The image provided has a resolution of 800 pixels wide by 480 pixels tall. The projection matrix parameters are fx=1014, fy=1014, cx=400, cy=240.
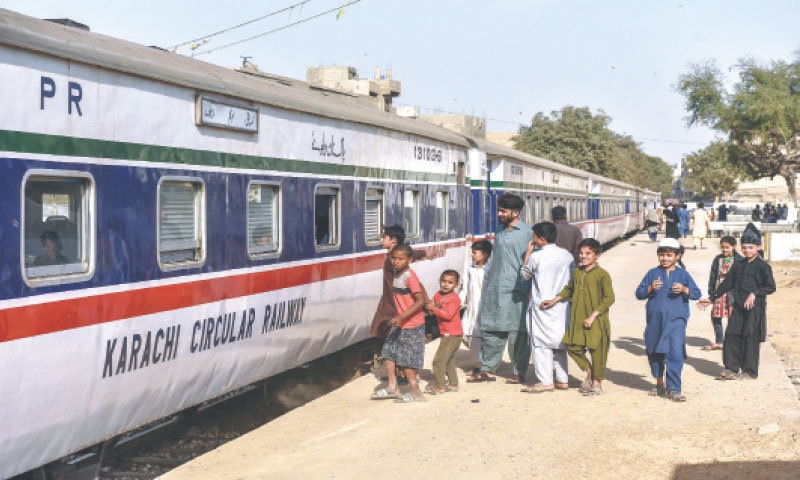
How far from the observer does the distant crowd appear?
9.02 meters

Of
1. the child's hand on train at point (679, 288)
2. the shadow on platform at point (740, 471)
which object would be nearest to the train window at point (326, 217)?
the child's hand on train at point (679, 288)

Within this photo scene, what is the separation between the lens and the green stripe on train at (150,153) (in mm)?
5492

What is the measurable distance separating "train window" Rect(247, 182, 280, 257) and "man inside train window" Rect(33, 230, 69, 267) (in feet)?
7.86

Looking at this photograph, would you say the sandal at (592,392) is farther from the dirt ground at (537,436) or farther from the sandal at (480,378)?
the sandal at (480,378)

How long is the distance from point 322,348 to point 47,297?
442 centimetres

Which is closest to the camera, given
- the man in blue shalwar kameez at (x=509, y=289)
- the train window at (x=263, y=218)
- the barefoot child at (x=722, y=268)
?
the train window at (x=263, y=218)

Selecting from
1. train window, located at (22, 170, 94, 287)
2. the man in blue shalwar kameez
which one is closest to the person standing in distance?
the man in blue shalwar kameez

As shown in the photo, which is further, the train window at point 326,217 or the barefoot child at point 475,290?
the barefoot child at point 475,290

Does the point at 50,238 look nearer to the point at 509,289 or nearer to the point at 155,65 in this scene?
the point at 155,65

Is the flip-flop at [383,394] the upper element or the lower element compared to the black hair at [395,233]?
lower

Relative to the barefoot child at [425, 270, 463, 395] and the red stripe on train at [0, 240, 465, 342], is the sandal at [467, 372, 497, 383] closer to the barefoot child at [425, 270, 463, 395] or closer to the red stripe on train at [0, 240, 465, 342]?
the barefoot child at [425, 270, 463, 395]

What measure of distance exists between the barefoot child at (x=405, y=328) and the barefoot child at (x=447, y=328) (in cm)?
35

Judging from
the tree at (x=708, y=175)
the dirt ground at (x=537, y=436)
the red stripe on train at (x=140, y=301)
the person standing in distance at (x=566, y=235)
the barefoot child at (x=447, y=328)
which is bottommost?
the dirt ground at (x=537, y=436)

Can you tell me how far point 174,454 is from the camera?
8430 mm
